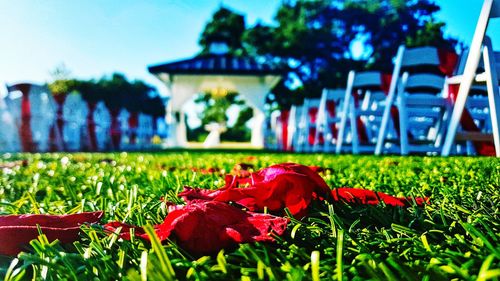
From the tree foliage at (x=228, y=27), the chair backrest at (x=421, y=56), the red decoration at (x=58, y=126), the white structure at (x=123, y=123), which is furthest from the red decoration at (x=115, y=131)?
the tree foliage at (x=228, y=27)

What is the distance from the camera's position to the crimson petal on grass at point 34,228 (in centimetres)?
49

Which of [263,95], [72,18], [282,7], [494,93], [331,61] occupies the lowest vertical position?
[494,93]

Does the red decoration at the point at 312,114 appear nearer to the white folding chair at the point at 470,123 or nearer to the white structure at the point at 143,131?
the white folding chair at the point at 470,123

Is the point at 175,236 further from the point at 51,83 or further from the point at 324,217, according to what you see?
the point at 51,83

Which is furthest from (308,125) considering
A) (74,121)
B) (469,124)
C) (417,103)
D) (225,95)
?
(225,95)

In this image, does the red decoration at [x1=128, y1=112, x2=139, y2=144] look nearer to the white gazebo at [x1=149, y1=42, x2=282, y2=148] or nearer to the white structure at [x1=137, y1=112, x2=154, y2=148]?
the white structure at [x1=137, y1=112, x2=154, y2=148]

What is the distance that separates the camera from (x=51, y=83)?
1226 inches

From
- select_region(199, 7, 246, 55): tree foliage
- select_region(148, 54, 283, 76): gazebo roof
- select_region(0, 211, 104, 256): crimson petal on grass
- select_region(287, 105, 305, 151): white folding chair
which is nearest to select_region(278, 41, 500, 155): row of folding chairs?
select_region(287, 105, 305, 151): white folding chair

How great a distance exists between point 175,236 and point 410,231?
0.96 ft

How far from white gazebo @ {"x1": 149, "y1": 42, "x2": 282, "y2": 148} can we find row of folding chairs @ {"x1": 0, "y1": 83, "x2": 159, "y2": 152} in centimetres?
402

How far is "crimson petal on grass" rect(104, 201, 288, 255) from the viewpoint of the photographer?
0.46m

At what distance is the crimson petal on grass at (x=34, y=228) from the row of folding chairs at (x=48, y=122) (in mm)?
8300

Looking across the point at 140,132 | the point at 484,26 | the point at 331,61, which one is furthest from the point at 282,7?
the point at 484,26

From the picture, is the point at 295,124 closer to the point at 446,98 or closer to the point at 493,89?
the point at 446,98
